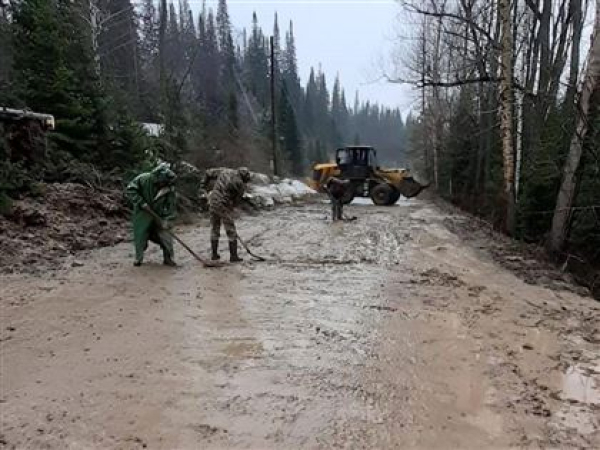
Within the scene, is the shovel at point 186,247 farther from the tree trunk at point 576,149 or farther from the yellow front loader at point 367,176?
the yellow front loader at point 367,176

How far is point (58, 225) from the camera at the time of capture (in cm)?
1034

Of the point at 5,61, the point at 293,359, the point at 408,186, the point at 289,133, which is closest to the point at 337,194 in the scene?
the point at 408,186

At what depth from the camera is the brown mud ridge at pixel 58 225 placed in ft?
28.4

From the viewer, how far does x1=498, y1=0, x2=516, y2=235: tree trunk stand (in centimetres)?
1308

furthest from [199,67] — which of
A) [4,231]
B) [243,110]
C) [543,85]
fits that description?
[4,231]

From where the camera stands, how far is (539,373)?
4.74 m

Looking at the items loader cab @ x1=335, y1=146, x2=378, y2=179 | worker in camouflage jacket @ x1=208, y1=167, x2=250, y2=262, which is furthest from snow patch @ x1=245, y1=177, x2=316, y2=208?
worker in camouflage jacket @ x1=208, y1=167, x2=250, y2=262

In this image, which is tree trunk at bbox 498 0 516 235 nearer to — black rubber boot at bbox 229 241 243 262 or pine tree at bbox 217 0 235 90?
black rubber boot at bbox 229 241 243 262

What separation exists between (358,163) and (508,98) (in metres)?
10.3

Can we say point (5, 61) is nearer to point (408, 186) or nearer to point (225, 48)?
point (408, 186)

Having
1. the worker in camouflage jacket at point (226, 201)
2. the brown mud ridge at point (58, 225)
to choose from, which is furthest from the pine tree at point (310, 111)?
the worker in camouflage jacket at point (226, 201)

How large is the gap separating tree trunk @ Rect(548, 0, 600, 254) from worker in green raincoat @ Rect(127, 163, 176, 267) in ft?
22.4

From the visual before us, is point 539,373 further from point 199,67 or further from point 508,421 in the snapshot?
point 199,67

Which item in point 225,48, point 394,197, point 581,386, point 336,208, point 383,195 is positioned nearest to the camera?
point 581,386
